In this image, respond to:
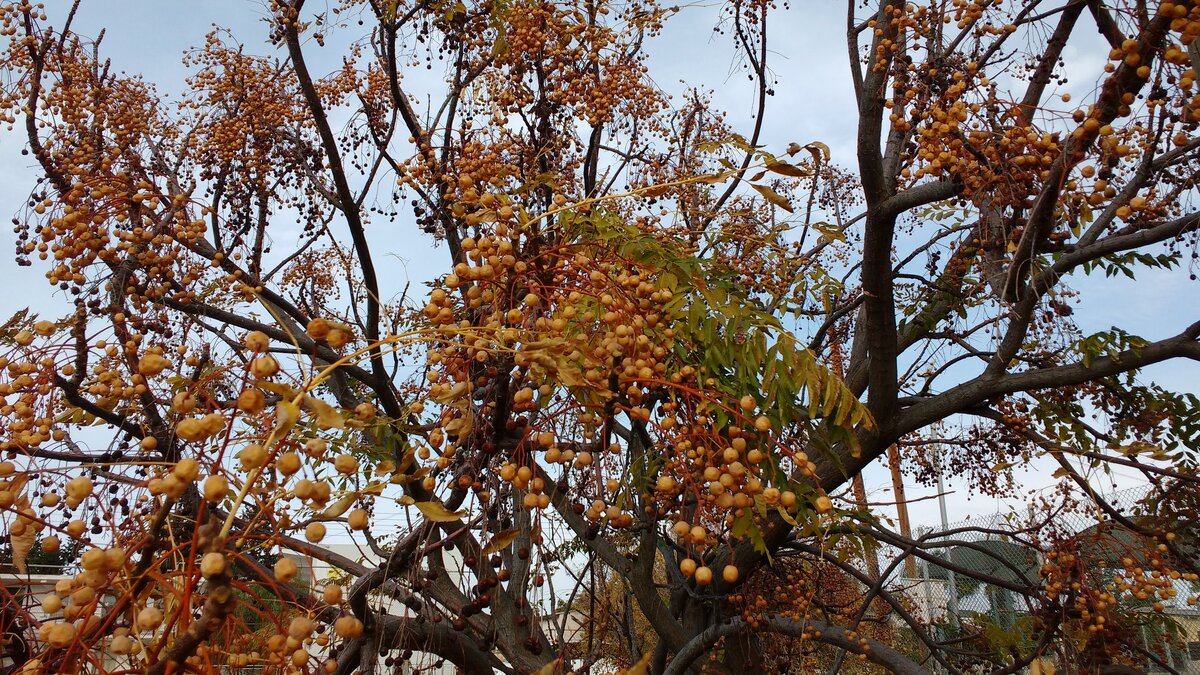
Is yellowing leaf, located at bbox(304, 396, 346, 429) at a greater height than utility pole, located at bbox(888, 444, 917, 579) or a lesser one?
lesser

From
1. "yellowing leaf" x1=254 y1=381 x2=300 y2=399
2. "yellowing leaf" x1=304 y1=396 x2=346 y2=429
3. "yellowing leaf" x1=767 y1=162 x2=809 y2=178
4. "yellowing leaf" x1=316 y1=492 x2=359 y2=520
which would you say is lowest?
"yellowing leaf" x1=316 y1=492 x2=359 y2=520

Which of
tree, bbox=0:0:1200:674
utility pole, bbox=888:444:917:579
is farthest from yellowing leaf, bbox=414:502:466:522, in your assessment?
utility pole, bbox=888:444:917:579

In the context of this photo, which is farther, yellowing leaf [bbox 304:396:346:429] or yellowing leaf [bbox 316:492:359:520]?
yellowing leaf [bbox 316:492:359:520]

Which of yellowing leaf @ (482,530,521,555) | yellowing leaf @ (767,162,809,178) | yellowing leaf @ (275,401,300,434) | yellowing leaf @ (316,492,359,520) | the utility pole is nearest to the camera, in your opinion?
yellowing leaf @ (275,401,300,434)

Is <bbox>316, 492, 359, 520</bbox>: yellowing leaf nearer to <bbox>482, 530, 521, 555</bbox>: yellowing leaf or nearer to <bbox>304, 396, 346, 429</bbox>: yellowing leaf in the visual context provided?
<bbox>304, 396, 346, 429</bbox>: yellowing leaf

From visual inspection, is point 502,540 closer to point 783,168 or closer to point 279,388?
point 279,388

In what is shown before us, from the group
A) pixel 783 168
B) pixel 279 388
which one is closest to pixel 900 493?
pixel 783 168

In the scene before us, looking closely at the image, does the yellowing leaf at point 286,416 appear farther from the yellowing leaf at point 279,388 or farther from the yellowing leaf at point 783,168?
the yellowing leaf at point 783,168

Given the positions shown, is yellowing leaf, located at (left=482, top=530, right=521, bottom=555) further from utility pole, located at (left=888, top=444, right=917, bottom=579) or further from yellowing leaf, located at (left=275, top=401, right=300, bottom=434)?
utility pole, located at (left=888, top=444, right=917, bottom=579)

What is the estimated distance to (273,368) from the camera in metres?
0.95

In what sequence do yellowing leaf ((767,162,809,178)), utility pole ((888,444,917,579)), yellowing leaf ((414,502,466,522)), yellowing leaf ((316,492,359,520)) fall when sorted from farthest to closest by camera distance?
utility pole ((888,444,917,579)) → yellowing leaf ((767,162,809,178)) → yellowing leaf ((414,502,466,522)) → yellowing leaf ((316,492,359,520))

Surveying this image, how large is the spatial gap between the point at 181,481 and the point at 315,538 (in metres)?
0.20

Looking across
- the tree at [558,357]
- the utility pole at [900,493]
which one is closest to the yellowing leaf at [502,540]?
the tree at [558,357]

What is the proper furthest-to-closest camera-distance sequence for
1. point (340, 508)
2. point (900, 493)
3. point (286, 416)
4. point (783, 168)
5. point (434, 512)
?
1. point (900, 493)
2. point (783, 168)
3. point (434, 512)
4. point (340, 508)
5. point (286, 416)
